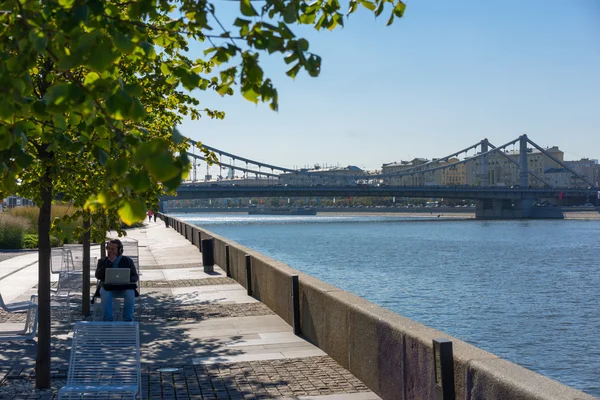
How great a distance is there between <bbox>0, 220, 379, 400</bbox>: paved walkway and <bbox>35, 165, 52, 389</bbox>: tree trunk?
19 cm

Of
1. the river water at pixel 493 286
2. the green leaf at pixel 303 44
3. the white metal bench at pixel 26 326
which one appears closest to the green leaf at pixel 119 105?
the green leaf at pixel 303 44

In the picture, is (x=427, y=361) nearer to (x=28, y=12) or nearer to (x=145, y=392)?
(x=145, y=392)

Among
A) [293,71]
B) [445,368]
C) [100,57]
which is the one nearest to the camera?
[100,57]

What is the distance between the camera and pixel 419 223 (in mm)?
98250

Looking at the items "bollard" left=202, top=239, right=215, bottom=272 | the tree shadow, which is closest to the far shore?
"bollard" left=202, top=239, right=215, bottom=272

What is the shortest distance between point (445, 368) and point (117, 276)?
6584mm

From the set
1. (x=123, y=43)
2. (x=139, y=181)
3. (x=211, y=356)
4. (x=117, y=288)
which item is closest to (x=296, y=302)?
(x=211, y=356)

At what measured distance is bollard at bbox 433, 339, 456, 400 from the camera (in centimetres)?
603

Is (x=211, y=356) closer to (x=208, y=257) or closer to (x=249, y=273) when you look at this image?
(x=249, y=273)

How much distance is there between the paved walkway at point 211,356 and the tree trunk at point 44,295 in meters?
0.19

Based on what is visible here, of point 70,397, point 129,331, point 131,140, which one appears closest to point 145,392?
point 129,331

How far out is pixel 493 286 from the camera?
3173cm

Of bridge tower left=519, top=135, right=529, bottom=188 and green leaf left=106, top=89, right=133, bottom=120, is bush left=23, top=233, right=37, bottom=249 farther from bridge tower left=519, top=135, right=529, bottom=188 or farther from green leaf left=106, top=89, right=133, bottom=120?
bridge tower left=519, top=135, right=529, bottom=188

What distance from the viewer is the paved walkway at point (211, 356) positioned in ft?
25.8
